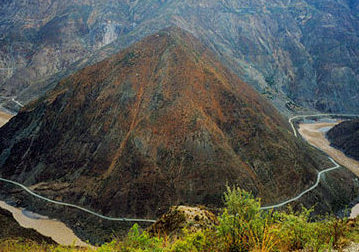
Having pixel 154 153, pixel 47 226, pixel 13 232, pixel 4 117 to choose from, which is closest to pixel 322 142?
pixel 154 153

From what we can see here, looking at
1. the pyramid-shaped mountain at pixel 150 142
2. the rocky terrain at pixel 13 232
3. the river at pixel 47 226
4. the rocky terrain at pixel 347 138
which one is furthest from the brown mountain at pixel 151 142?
the rocky terrain at pixel 347 138

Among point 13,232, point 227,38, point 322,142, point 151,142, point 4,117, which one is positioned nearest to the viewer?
point 13,232

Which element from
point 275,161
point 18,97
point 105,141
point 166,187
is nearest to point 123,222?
point 166,187

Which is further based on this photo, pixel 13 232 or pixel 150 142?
pixel 150 142

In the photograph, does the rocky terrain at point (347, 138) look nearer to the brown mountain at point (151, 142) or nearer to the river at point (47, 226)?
the brown mountain at point (151, 142)

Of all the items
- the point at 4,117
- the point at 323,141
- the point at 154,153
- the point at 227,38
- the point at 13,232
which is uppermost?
the point at 13,232

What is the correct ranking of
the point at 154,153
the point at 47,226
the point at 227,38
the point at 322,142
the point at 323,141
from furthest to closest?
the point at 227,38 < the point at 323,141 < the point at 322,142 < the point at 154,153 < the point at 47,226

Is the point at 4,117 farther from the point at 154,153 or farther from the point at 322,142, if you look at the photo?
the point at 322,142
